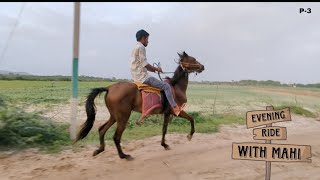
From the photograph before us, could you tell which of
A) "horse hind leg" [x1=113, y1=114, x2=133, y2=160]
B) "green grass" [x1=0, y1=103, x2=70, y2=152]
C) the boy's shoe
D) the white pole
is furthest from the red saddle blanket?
"green grass" [x1=0, y1=103, x2=70, y2=152]

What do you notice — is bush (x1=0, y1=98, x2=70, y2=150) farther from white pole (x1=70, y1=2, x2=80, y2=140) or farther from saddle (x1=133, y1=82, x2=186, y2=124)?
saddle (x1=133, y1=82, x2=186, y2=124)

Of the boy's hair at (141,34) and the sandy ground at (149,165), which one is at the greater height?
the boy's hair at (141,34)

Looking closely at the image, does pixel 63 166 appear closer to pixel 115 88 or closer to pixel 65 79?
pixel 115 88

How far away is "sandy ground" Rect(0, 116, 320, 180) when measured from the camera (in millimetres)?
6223

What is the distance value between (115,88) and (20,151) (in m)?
2.48

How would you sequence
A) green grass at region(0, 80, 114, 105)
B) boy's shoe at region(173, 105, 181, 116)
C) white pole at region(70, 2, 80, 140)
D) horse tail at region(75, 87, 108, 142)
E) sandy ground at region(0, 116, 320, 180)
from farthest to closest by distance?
green grass at region(0, 80, 114, 105)
white pole at region(70, 2, 80, 140)
boy's shoe at region(173, 105, 181, 116)
horse tail at region(75, 87, 108, 142)
sandy ground at region(0, 116, 320, 180)

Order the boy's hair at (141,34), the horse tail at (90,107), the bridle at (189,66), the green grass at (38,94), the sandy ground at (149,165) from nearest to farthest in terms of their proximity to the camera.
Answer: the sandy ground at (149,165) → the horse tail at (90,107) → the boy's hair at (141,34) → the bridle at (189,66) → the green grass at (38,94)

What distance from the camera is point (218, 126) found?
1169 centimetres

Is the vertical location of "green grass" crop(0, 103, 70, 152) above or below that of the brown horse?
below

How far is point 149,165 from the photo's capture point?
6.82 metres

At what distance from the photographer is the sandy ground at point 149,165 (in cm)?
622

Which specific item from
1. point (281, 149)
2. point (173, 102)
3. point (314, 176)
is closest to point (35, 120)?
point (173, 102)

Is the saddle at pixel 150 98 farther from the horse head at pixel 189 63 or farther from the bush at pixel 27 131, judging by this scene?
the bush at pixel 27 131

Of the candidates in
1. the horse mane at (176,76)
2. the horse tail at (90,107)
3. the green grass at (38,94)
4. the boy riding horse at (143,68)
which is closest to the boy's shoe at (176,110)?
the boy riding horse at (143,68)
